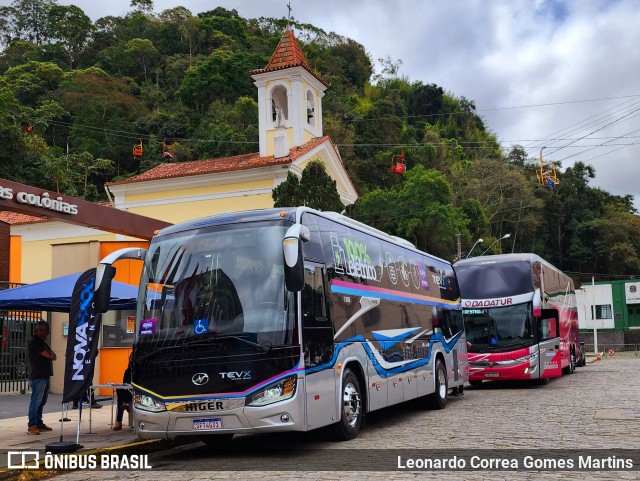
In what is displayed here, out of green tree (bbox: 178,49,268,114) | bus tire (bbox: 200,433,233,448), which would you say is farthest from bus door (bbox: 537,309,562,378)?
green tree (bbox: 178,49,268,114)

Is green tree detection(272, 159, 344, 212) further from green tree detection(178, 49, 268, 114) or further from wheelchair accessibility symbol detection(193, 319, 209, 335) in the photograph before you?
green tree detection(178, 49, 268, 114)

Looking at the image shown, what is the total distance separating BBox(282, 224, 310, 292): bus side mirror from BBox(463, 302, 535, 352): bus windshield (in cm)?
1254

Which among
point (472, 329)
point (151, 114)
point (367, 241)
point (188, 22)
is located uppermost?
point (188, 22)

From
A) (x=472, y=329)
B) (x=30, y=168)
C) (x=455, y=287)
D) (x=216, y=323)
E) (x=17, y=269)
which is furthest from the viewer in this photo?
(x=30, y=168)

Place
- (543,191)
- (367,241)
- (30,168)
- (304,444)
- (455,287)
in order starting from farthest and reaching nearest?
(543,191) < (30,168) < (455,287) < (367,241) < (304,444)

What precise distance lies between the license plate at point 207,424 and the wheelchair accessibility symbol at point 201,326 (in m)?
1.14

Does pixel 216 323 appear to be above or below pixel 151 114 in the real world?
below

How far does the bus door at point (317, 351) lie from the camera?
9125 millimetres

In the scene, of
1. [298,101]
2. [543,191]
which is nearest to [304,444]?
[298,101]

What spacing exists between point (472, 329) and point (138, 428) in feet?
42.1

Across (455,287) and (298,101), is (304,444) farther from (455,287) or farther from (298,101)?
(298,101)

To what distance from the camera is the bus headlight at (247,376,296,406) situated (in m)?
8.77

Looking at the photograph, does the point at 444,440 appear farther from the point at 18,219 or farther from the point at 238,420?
the point at 18,219

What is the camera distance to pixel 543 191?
7594cm
